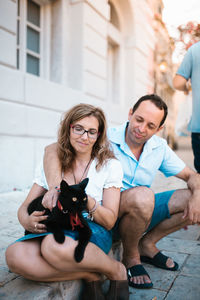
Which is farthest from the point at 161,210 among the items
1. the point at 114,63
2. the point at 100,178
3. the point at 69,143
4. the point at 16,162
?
the point at 114,63

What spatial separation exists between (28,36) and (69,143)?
3.71m

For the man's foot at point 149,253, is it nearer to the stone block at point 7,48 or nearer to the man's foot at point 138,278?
the man's foot at point 138,278

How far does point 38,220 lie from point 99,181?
47 centimetres

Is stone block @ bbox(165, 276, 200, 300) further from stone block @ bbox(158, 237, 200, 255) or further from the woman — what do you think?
stone block @ bbox(158, 237, 200, 255)

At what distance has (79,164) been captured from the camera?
202cm

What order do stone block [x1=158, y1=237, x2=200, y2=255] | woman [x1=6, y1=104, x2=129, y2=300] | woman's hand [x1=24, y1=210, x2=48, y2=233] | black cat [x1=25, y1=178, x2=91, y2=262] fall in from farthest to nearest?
1. stone block [x1=158, y1=237, x2=200, y2=255]
2. woman's hand [x1=24, y1=210, x2=48, y2=233]
3. woman [x1=6, y1=104, x2=129, y2=300]
4. black cat [x1=25, y1=178, x2=91, y2=262]

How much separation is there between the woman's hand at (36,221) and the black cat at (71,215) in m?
0.07

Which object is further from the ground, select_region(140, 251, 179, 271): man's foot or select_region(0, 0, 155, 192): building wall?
select_region(0, 0, 155, 192): building wall

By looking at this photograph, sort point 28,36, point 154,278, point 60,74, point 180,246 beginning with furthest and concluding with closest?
point 60,74
point 28,36
point 180,246
point 154,278

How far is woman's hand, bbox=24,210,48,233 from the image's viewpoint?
1.66 m

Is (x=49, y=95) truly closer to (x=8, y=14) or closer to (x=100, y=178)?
(x=8, y=14)

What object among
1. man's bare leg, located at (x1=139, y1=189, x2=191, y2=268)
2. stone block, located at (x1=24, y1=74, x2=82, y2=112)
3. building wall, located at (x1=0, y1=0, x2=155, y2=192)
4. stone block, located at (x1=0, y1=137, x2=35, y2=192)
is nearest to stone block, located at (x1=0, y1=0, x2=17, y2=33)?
building wall, located at (x1=0, y1=0, x2=155, y2=192)

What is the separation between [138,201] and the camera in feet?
6.70

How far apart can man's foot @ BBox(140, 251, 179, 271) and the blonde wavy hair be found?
37.7 inches
